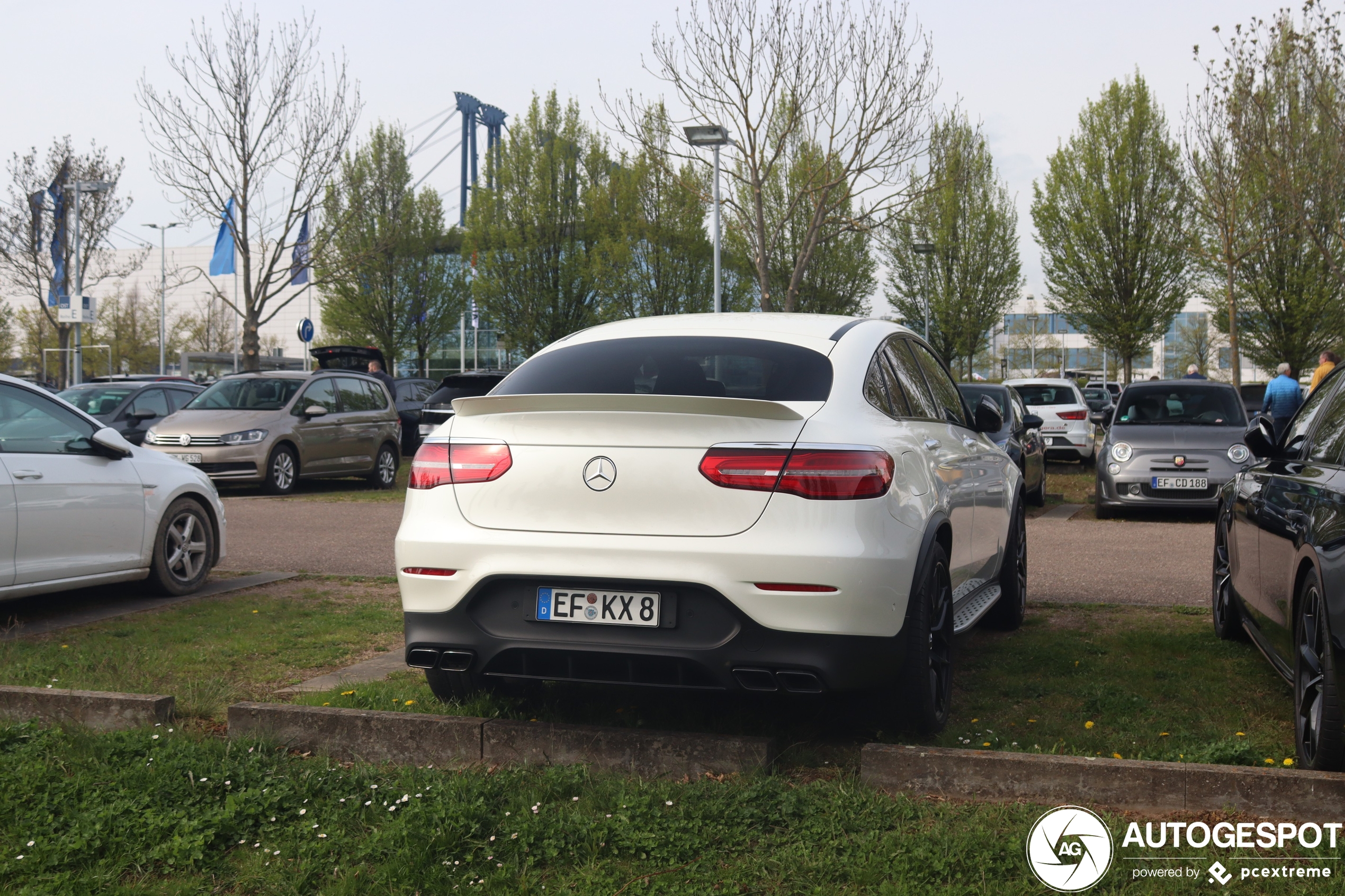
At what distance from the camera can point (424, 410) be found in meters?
18.2

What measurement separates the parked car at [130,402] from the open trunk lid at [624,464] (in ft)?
48.2

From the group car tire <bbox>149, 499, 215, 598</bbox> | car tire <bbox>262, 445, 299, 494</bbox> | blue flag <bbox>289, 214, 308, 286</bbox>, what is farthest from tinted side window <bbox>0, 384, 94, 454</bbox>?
blue flag <bbox>289, 214, 308, 286</bbox>

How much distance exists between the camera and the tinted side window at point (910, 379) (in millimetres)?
5070

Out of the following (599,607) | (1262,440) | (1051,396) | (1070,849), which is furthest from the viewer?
(1051,396)

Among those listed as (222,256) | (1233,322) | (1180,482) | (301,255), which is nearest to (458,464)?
(1180,482)

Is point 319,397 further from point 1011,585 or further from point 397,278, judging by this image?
point 397,278

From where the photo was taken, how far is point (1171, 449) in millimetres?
13289

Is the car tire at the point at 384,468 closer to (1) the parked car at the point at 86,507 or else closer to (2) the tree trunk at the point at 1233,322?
(1) the parked car at the point at 86,507

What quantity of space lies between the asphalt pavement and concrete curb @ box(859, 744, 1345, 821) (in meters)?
4.36

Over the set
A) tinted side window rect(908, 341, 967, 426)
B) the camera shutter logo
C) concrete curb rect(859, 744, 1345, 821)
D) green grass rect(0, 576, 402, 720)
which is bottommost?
green grass rect(0, 576, 402, 720)

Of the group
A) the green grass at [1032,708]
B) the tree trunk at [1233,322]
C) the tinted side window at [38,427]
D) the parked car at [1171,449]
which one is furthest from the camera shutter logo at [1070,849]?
the tree trunk at [1233,322]

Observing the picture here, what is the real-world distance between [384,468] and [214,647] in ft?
41.1

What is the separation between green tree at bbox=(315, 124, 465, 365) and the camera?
45.1 metres

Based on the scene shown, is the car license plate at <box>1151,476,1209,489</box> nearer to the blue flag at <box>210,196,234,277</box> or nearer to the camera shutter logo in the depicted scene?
the camera shutter logo
